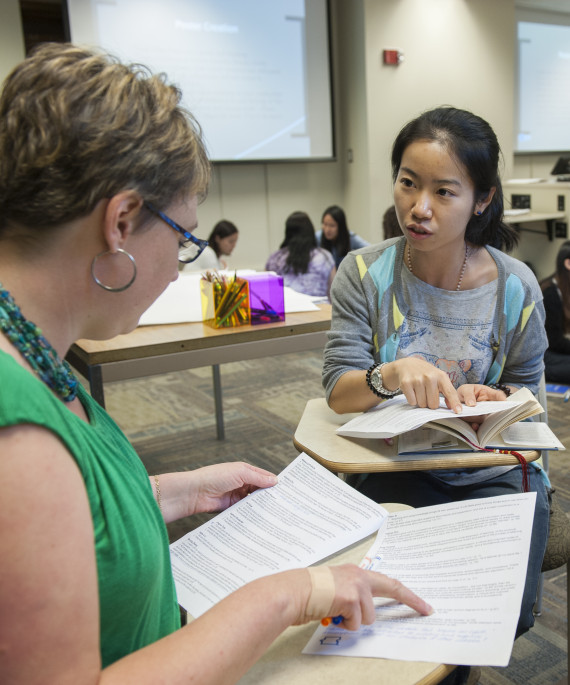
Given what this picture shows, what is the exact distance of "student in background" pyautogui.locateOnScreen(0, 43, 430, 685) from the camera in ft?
1.60

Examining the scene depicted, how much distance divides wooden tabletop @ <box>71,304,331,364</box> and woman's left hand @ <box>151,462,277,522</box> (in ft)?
2.74

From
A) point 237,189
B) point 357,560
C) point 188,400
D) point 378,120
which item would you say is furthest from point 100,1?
point 357,560

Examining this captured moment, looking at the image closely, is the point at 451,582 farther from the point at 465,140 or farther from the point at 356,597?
the point at 465,140

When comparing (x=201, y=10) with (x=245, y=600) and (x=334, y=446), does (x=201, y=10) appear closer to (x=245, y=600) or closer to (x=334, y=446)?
(x=334, y=446)

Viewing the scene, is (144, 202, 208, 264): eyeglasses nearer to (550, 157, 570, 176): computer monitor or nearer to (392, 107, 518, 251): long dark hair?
(392, 107, 518, 251): long dark hair

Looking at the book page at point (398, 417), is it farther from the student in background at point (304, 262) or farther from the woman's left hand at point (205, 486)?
the student in background at point (304, 262)

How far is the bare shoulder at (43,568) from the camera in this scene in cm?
47

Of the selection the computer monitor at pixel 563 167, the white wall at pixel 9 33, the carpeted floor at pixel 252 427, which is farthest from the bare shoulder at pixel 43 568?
the computer monitor at pixel 563 167

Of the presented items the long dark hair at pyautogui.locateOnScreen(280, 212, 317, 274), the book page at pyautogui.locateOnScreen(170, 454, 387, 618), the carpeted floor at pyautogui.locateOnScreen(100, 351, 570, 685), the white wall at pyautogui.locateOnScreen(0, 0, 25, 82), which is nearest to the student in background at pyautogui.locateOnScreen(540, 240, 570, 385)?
the carpeted floor at pyautogui.locateOnScreen(100, 351, 570, 685)

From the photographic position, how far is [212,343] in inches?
72.9

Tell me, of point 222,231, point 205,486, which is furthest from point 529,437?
point 222,231

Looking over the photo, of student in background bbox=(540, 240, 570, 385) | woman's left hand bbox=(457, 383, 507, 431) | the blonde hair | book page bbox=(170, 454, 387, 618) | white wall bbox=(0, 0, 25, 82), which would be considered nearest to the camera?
the blonde hair

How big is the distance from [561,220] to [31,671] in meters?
5.82

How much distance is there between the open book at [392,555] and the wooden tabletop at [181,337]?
0.86m
